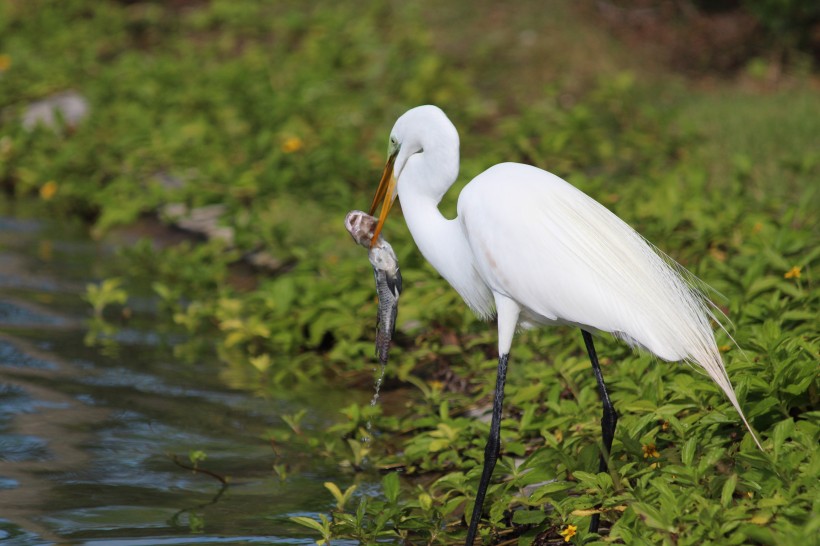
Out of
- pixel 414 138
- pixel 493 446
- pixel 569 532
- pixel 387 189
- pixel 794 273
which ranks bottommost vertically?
pixel 569 532

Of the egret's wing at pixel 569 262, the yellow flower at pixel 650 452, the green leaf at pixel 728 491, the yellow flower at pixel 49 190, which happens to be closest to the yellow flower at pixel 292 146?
the yellow flower at pixel 49 190

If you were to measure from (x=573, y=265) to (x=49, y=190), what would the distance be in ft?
16.9

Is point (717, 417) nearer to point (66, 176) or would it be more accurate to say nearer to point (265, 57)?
point (66, 176)

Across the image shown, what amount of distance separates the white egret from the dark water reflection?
0.95 meters

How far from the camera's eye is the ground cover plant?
335 centimetres

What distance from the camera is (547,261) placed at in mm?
3361

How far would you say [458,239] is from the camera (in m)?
3.63

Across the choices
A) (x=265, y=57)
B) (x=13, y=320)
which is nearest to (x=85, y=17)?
(x=265, y=57)

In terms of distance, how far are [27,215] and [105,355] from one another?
2684mm

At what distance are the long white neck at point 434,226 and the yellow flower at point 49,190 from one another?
14.9 feet

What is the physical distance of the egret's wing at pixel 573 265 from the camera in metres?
3.26

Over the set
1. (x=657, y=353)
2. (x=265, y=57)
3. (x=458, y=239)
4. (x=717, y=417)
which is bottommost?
(x=717, y=417)

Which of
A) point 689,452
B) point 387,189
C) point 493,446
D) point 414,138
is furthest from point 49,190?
point 689,452

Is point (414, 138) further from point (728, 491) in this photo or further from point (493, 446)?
point (728, 491)
